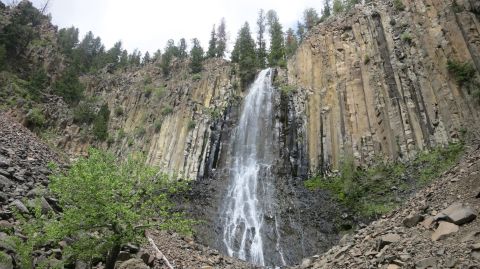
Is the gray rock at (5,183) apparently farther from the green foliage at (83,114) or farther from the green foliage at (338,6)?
the green foliage at (338,6)

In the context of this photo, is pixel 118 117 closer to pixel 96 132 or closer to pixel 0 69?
pixel 96 132

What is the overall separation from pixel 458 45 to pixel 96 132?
1540 inches

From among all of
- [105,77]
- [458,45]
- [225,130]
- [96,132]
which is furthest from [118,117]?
[458,45]

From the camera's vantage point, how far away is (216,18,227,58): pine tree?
62.2 meters

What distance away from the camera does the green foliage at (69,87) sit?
47.5 m

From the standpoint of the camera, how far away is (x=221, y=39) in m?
70.4

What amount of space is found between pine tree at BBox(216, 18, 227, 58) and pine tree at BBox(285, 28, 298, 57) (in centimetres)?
1107

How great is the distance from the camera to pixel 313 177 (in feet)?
94.9

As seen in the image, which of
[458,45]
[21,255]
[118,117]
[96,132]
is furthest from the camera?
[118,117]

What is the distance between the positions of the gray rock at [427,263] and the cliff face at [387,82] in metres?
17.5

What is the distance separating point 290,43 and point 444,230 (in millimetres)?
53651

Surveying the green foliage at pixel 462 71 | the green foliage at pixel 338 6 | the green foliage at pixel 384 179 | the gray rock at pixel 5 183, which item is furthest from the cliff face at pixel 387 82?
the gray rock at pixel 5 183

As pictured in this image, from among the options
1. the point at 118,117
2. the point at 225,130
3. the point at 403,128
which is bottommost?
the point at 403,128

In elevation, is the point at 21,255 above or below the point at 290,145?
below
